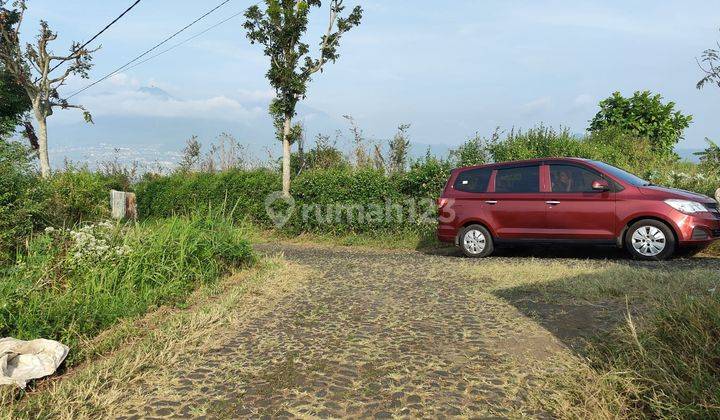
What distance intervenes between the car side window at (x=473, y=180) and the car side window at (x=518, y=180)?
219 millimetres

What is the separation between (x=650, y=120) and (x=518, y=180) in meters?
12.1

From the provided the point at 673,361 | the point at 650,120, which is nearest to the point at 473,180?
the point at 673,361

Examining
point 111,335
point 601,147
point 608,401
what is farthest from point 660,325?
point 601,147

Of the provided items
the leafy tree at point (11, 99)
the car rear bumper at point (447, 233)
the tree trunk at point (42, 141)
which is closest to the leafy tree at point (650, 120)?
the car rear bumper at point (447, 233)

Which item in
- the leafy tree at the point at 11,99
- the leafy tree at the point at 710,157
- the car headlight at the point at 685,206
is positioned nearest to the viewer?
the car headlight at the point at 685,206

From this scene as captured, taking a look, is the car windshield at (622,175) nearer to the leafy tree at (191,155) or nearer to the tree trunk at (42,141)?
the leafy tree at (191,155)

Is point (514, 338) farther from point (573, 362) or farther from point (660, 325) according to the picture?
point (660, 325)

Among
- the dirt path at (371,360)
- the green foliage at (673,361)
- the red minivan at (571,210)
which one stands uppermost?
the red minivan at (571,210)

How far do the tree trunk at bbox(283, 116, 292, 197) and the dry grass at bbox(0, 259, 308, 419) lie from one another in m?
8.36

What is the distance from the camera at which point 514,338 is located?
472 cm

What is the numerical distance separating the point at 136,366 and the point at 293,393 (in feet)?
4.28

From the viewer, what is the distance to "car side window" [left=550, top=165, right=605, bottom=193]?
30.6ft

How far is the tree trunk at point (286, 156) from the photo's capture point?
50.2 feet

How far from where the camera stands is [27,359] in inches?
156
